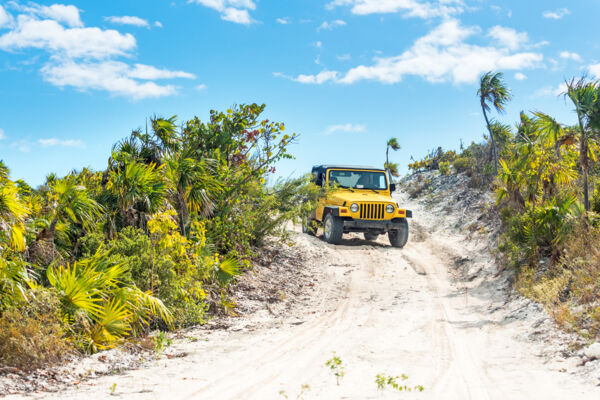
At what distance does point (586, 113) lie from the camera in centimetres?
944

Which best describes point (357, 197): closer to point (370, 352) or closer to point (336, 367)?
point (370, 352)

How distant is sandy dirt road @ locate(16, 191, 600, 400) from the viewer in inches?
169

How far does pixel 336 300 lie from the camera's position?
8.70 metres

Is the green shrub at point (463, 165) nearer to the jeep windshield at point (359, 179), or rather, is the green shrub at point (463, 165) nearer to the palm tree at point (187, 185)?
the jeep windshield at point (359, 179)

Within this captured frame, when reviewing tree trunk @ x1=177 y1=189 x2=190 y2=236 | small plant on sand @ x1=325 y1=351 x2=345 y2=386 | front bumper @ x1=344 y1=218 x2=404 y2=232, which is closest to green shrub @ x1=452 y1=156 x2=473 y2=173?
front bumper @ x1=344 y1=218 x2=404 y2=232

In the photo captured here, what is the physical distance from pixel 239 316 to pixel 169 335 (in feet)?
4.79

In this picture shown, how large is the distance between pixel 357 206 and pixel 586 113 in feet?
18.2

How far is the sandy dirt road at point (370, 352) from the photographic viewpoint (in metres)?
4.29

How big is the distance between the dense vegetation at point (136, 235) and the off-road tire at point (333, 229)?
141cm

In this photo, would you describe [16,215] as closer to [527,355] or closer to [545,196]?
[527,355]

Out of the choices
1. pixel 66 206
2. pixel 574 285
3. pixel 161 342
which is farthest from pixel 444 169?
pixel 161 342

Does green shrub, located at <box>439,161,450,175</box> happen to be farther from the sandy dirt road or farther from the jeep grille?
the sandy dirt road

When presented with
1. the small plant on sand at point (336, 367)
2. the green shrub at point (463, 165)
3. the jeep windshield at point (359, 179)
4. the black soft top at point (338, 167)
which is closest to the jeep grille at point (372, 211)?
the jeep windshield at point (359, 179)

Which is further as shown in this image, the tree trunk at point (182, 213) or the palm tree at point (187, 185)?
the tree trunk at point (182, 213)
